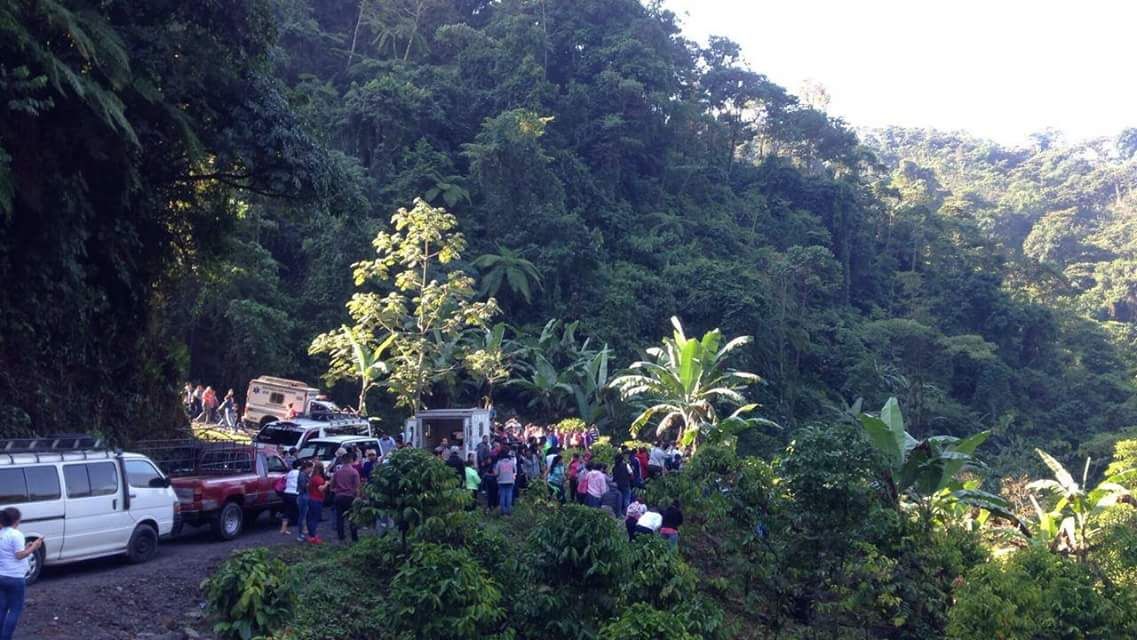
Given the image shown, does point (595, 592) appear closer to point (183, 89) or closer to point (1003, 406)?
point (183, 89)

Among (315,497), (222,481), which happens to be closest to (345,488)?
(315,497)

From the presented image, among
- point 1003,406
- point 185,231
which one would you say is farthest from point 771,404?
point 185,231

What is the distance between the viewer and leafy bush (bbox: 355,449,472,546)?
12.6m

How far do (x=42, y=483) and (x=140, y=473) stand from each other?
1706 mm

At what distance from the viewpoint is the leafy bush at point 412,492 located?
12.6m

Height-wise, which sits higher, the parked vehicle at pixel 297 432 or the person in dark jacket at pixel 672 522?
the parked vehicle at pixel 297 432

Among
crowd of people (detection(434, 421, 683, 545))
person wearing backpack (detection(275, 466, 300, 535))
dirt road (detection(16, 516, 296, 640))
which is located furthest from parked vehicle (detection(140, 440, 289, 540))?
crowd of people (detection(434, 421, 683, 545))

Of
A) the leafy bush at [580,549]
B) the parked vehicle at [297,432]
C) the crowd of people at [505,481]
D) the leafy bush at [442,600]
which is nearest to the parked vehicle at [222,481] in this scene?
the crowd of people at [505,481]

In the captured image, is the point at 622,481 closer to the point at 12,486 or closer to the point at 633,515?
the point at 633,515

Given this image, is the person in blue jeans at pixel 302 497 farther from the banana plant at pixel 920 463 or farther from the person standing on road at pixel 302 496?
the banana plant at pixel 920 463

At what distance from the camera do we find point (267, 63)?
685 inches

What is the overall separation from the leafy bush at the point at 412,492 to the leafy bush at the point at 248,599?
3547 mm

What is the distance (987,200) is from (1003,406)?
49.7m

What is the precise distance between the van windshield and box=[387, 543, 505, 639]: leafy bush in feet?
31.6
